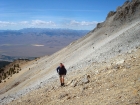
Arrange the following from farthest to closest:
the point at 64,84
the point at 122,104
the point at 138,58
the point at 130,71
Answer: the point at 64,84
the point at 138,58
the point at 130,71
the point at 122,104

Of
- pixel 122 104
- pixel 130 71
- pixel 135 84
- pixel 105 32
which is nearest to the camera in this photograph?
pixel 122 104

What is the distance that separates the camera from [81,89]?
1565 centimetres

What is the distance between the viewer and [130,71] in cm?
1543

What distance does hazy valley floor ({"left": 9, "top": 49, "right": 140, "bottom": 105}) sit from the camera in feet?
40.5

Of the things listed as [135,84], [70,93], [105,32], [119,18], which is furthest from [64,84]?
[119,18]

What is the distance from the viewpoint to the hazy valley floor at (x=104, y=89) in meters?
12.4

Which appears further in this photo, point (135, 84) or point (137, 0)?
point (137, 0)

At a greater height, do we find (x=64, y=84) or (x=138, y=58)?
(x=138, y=58)

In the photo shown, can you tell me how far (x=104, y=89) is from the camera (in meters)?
14.3

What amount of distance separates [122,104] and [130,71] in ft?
15.1

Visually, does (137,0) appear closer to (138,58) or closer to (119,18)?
(119,18)

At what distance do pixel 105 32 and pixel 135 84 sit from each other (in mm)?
26278

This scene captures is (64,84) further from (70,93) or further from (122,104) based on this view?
(122,104)

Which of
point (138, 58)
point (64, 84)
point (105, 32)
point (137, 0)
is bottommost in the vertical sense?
point (64, 84)
